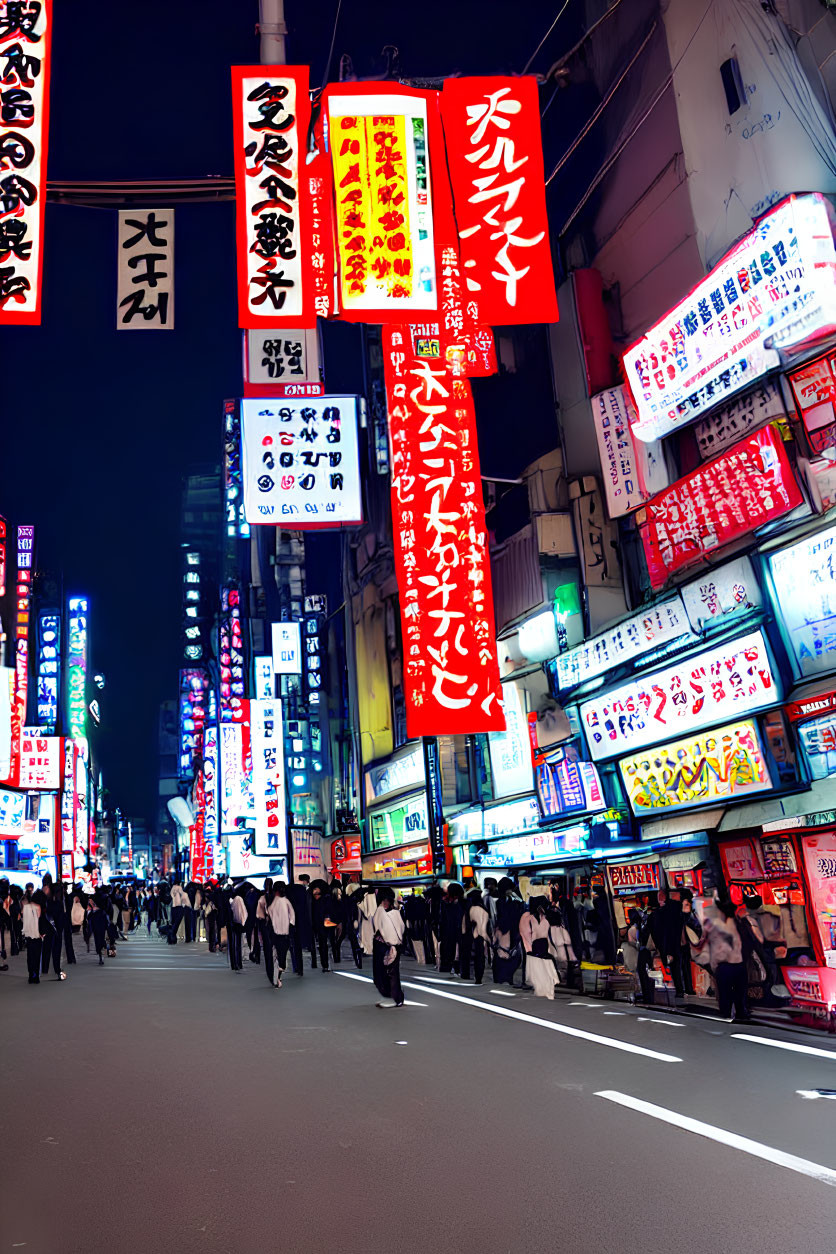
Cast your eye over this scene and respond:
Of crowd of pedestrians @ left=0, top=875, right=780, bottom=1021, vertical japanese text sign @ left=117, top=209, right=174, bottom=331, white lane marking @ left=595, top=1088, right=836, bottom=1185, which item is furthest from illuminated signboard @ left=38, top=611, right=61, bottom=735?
white lane marking @ left=595, top=1088, right=836, bottom=1185

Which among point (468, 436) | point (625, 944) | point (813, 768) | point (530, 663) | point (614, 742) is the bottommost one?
point (625, 944)

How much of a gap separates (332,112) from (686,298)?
662 cm

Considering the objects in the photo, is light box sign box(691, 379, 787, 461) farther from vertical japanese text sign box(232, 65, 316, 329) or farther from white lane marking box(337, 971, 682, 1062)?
white lane marking box(337, 971, 682, 1062)

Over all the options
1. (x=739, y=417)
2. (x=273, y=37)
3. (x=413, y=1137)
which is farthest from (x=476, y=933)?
(x=273, y=37)

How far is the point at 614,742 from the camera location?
20484 millimetres

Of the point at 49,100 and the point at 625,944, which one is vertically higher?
the point at 49,100

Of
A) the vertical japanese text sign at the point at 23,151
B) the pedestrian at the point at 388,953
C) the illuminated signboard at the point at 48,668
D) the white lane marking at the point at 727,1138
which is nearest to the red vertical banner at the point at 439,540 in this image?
the pedestrian at the point at 388,953

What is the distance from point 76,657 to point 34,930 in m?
52.8

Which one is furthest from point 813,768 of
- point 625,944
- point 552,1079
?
point 552,1079

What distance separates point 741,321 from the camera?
1552cm

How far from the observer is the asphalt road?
5273 mm

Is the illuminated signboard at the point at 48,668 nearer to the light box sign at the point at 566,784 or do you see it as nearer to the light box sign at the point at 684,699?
the light box sign at the point at 566,784

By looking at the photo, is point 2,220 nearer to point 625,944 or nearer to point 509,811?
point 625,944

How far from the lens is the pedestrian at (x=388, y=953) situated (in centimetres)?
1467
